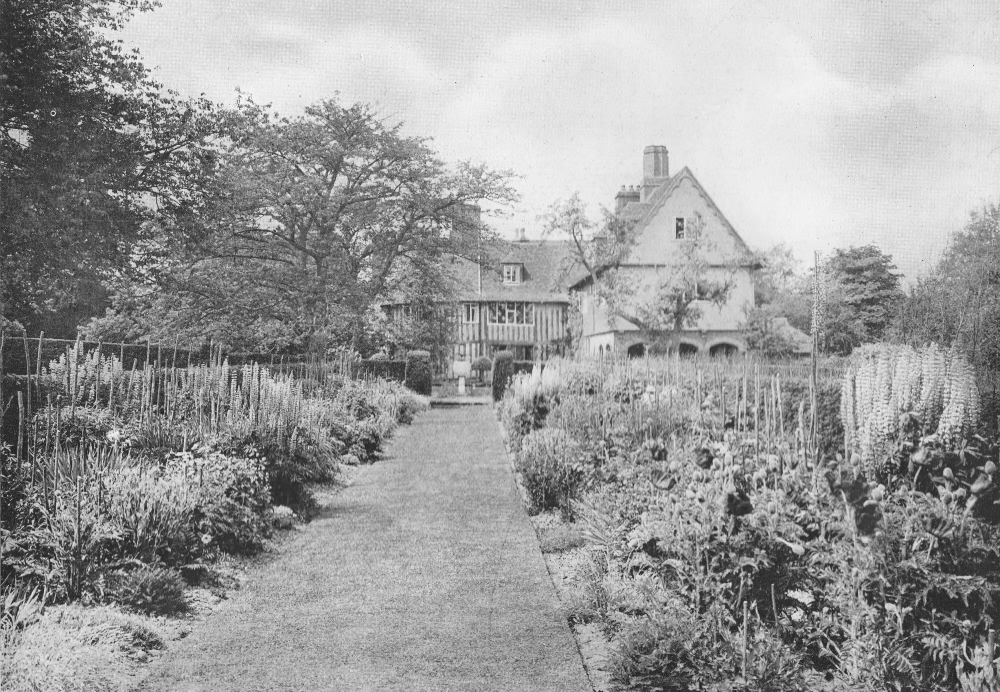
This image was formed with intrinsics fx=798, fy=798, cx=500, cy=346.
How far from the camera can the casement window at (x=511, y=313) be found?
38.1 meters

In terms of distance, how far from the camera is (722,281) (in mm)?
27438

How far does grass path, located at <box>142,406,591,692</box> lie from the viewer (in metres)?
4.00

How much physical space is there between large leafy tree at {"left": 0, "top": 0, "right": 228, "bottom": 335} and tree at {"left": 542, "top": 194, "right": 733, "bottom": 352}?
16.7m

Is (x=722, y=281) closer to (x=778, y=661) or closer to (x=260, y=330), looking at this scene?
(x=260, y=330)

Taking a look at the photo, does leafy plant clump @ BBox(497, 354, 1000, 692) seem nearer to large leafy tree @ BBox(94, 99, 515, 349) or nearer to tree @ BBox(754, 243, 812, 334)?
large leafy tree @ BBox(94, 99, 515, 349)

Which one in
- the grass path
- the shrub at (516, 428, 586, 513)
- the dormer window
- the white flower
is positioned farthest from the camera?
the dormer window

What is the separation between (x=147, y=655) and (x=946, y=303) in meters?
5.17

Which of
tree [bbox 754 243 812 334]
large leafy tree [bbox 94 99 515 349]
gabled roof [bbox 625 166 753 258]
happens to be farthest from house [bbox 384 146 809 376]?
large leafy tree [bbox 94 99 515 349]

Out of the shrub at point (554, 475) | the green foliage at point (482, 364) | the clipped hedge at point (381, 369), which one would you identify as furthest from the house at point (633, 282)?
the shrub at point (554, 475)

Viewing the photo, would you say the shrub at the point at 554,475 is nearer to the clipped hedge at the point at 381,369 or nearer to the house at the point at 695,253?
the clipped hedge at the point at 381,369

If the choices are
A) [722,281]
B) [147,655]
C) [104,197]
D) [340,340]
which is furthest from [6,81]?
[722,281]

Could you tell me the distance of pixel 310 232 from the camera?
A: 19203 millimetres

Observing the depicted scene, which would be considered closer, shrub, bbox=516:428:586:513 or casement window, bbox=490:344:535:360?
shrub, bbox=516:428:586:513

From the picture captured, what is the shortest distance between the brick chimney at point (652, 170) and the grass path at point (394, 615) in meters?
24.0
